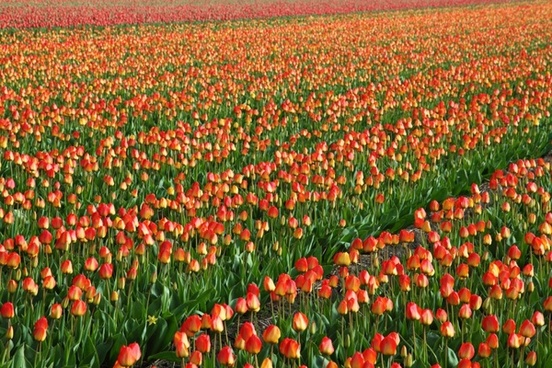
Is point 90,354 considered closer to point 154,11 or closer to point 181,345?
point 181,345

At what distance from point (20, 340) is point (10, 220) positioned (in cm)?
162

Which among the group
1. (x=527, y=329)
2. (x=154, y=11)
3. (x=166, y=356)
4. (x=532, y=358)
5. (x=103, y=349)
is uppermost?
(x=527, y=329)

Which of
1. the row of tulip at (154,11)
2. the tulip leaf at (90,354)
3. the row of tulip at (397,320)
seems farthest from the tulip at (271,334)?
the row of tulip at (154,11)

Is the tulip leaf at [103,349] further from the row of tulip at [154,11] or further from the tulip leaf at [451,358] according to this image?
the row of tulip at [154,11]

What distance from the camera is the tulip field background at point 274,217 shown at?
3.65m

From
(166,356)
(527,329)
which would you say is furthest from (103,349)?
(527,329)

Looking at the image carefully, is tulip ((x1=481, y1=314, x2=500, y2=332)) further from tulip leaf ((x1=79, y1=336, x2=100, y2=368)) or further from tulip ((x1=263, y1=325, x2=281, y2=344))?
tulip leaf ((x1=79, y1=336, x2=100, y2=368))

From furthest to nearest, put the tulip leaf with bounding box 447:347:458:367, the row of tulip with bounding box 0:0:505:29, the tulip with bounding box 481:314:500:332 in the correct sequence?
the row of tulip with bounding box 0:0:505:29, the tulip leaf with bounding box 447:347:458:367, the tulip with bounding box 481:314:500:332

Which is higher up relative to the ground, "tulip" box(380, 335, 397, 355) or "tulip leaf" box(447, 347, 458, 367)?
"tulip" box(380, 335, 397, 355)

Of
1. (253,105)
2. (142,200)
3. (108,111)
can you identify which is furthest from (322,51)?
(142,200)

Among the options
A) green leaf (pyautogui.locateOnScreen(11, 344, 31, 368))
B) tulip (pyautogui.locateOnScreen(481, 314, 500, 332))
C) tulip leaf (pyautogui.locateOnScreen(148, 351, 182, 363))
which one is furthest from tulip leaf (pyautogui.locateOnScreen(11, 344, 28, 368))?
tulip (pyautogui.locateOnScreen(481, 314, 500, 332))

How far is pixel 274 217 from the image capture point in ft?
17.8

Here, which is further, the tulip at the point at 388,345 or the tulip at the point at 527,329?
the tulip at the point at 527,329

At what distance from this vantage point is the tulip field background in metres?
3.65
